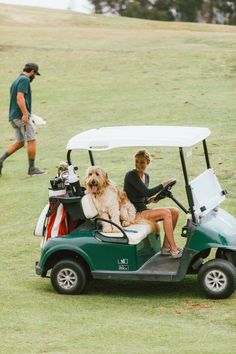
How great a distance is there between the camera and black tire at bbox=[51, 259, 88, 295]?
1010 cm

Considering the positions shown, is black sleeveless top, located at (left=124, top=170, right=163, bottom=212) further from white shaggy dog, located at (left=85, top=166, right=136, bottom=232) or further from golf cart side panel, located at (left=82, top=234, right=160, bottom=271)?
golf cart side panel, located at (left=82, top=234, right=160, bottom=271)

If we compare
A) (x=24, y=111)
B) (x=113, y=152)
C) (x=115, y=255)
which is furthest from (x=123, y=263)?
(x=113, y=152)

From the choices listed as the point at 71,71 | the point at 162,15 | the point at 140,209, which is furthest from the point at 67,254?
the point at 162,15

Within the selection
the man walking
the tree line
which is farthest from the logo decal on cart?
the tree line

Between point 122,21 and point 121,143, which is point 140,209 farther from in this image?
point 122,21

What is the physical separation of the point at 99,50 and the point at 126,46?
121cm

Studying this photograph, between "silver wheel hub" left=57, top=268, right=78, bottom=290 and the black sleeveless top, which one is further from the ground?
the black sleeveless top

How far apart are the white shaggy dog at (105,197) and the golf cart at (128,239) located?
3.2 inches

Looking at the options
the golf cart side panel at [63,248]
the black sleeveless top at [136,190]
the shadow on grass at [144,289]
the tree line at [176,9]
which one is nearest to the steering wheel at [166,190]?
the black sleeveless top at [136,190]

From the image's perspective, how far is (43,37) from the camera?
3384 cm

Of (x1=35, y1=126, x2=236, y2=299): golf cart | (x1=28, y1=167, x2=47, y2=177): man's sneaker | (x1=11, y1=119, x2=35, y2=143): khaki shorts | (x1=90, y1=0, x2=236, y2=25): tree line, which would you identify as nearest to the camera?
(x1=35, y1=126, x2=236, y2=299): golf cart

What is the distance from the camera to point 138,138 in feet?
32.0

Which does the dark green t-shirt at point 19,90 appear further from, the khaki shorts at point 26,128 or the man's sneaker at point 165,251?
the man's sneaker at point 165,251

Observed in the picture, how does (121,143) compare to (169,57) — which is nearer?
(121,143)
